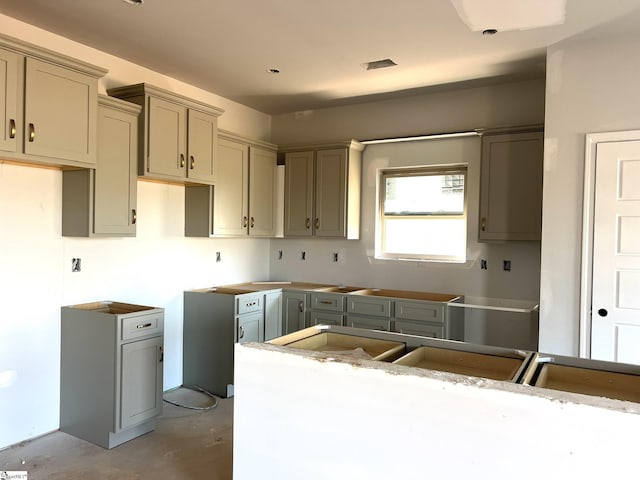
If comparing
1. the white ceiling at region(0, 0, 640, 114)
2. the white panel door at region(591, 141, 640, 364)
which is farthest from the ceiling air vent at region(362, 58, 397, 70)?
the white panel door at region(591, 141, 640, 364)

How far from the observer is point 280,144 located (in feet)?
17.5

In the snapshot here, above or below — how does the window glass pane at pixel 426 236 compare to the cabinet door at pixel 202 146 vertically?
below

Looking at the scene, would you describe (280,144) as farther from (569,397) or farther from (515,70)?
(569,397)

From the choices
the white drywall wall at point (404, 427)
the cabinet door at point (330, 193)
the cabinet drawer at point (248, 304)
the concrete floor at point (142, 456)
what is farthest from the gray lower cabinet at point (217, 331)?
the white drywall wall at point (404, 427)

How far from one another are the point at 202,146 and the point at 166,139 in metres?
0.39

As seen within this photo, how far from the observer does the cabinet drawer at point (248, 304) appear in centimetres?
403

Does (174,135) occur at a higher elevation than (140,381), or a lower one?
higher

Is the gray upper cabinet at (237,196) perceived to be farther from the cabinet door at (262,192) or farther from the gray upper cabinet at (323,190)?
the gray upper cabinet at (323,190)

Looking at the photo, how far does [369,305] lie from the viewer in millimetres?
4156

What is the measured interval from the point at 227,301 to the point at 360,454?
240 centimetres

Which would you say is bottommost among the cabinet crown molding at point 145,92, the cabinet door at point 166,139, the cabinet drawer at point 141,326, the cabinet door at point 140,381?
the cabinet door at point 140,381

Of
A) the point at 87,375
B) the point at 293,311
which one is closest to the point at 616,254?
the point at 293,311

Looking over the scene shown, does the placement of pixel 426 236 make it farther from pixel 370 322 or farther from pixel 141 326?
pixel 141 326

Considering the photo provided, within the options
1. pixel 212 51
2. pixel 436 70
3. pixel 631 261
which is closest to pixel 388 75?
pixel 436 70
